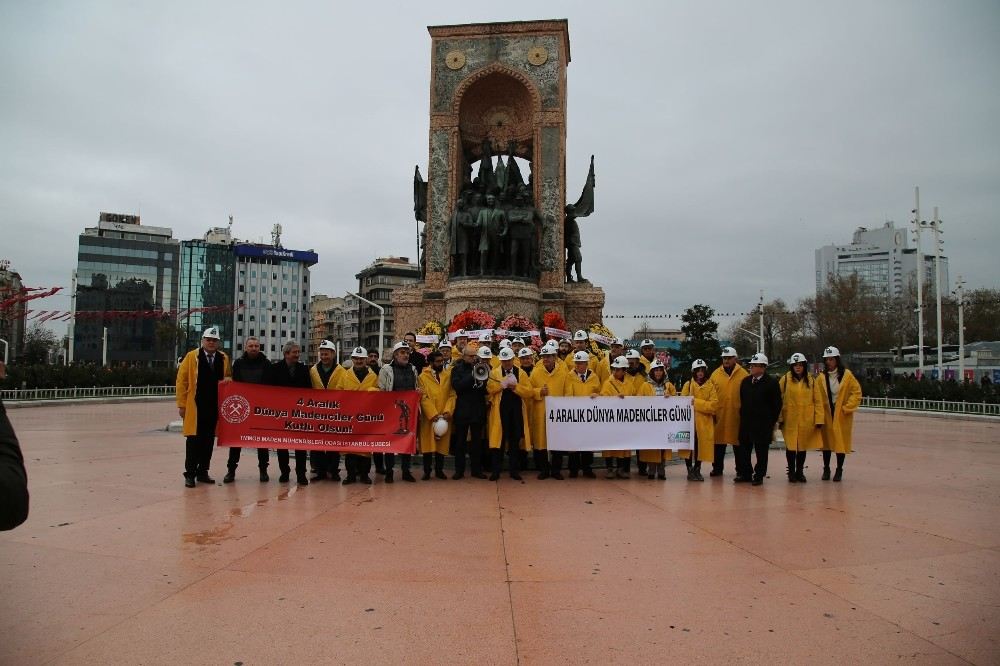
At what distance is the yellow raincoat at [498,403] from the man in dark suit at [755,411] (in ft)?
9.25

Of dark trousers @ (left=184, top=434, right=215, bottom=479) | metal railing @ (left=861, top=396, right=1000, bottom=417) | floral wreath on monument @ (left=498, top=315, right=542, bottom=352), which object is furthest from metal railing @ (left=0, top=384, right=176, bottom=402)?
metal railing @ (left=861, top=396, right=1000, bottom=417)

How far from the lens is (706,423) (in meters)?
9.62

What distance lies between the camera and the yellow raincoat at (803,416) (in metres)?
9.46

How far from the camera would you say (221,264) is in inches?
4124

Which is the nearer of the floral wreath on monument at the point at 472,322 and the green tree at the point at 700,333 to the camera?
the floral wreath on monument at the point at 472,322

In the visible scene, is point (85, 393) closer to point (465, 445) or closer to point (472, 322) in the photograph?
point (472, 322)

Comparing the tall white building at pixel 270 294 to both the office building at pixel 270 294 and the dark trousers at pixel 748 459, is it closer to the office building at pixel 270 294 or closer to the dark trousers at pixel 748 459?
the office building at pixel 270 294

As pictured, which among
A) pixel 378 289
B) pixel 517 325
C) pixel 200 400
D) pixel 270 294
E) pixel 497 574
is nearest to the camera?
pixel 497 574

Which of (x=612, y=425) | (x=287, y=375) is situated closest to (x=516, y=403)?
(x=612, y=425)

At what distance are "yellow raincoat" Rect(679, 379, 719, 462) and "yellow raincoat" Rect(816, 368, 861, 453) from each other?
142cm

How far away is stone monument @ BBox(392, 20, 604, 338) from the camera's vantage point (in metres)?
19.5

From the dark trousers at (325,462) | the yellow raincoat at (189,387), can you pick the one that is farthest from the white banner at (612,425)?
the yellow raincoat at (189,387)

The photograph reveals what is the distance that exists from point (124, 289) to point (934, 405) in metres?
97.4

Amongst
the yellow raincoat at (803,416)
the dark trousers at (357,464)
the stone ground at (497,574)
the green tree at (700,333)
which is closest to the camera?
the stone ground at (497,574)
